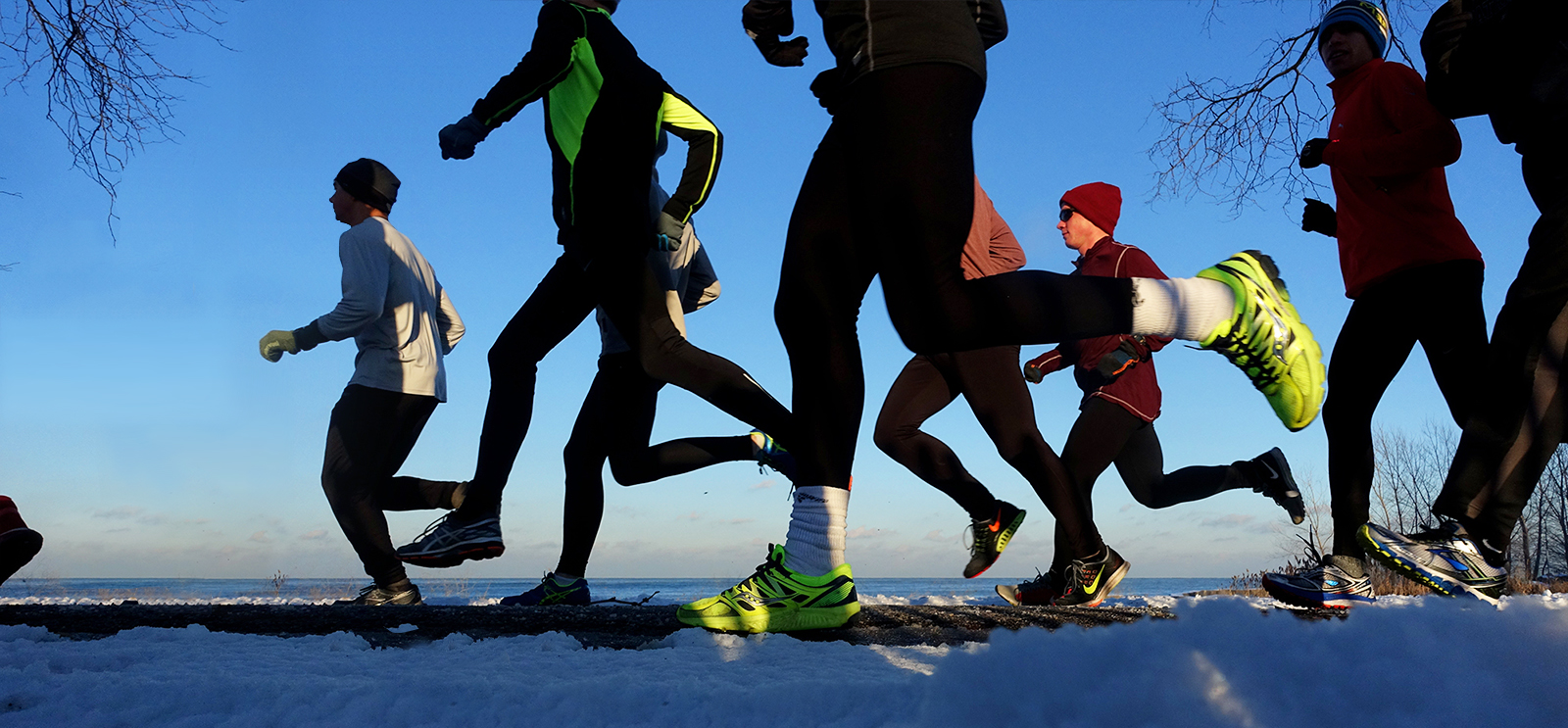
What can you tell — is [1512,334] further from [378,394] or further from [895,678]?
[378,394]

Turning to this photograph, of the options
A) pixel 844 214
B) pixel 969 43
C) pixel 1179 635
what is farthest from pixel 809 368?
pixel 1179 635

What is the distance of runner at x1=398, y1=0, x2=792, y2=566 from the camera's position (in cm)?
312

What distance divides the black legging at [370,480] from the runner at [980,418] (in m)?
1.98

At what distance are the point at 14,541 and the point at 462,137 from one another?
1.94m

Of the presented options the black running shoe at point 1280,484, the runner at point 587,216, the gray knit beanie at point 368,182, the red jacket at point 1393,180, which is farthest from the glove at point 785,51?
the black running shoe at point 1280,484

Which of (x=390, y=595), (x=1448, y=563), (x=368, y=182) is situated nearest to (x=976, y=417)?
(x=1448, y=563)

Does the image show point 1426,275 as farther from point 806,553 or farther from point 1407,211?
point 806,553

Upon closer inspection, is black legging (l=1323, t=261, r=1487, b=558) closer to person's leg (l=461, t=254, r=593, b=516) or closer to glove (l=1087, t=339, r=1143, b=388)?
glove (l=1087, t=339, r=1143, b=388)

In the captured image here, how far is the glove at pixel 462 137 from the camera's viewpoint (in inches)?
125

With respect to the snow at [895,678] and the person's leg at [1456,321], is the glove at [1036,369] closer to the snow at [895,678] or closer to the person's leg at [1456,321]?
the person's leg at [1456,321]

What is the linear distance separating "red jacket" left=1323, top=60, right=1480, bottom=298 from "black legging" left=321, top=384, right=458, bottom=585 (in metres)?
3.58

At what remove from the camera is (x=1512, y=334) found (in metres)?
2.56

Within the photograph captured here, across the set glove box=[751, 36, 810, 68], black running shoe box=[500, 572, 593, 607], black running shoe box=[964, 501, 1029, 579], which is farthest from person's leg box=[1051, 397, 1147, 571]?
glove box=[751, 36, 810, 68]

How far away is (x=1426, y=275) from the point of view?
292cm
